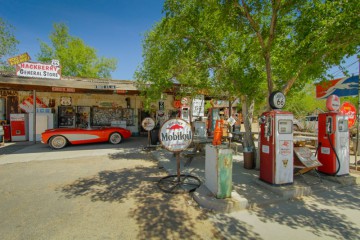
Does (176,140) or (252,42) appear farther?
(252,42)

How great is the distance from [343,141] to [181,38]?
5.33 meters

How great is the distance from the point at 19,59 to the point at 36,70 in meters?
0.91

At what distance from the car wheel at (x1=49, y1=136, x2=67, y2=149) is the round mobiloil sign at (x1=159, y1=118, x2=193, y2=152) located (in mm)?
7100

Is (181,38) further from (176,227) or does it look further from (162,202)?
(176,227)

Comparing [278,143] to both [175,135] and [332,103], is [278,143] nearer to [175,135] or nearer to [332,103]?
[332,103]

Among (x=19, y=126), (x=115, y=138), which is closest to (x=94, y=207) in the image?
(x=115, y=138)

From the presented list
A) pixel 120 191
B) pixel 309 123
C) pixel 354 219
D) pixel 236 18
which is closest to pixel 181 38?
pixel 236 18

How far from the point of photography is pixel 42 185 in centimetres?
461

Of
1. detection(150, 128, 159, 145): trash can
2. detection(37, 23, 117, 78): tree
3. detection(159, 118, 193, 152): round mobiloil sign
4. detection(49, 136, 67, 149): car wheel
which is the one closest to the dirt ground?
detection(159, 118, 193, 152): round mobiloil sign

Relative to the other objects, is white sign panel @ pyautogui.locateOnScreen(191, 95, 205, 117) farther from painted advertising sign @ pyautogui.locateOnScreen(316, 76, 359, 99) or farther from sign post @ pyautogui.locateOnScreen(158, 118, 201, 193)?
sign post @ pyautogui.locateOnScreen(158, 118, 201, 193)

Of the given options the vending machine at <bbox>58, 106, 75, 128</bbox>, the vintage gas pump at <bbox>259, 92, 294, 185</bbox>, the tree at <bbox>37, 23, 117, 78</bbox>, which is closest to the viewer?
the vintage gas pump at <bbox>259, 92, 294, 185</bbox>

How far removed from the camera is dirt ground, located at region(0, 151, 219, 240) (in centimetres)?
279

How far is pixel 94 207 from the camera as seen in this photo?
3.51 meters

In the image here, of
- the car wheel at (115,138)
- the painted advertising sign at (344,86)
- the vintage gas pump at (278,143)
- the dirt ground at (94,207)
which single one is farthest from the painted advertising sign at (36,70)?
the painted advertising sign at (344,86)
